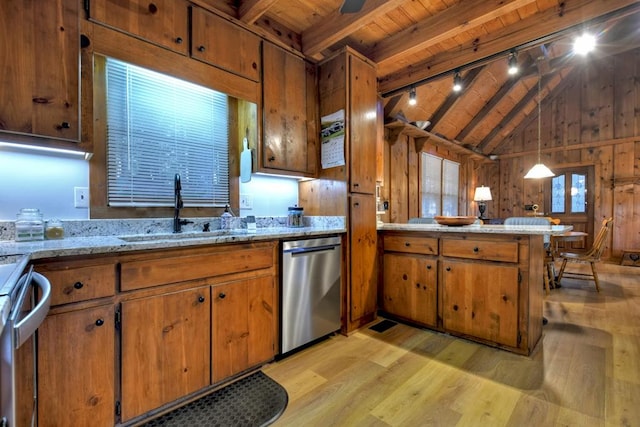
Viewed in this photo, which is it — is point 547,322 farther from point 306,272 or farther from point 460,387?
point 306,272

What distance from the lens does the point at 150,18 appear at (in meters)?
1.79

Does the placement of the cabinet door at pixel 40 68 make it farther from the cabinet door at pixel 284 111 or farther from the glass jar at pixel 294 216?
the glass jar at pixel 294 216

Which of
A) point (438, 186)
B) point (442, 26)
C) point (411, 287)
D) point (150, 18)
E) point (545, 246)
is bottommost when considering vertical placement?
point (411, 287)

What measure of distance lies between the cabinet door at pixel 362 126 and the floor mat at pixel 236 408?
1.61 metres

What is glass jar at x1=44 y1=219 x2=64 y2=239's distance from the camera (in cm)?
161

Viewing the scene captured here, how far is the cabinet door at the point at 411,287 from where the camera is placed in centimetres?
257

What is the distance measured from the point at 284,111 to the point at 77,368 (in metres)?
2.11

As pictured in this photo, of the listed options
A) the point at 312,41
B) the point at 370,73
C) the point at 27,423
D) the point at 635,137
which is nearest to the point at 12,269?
the point at 27,423

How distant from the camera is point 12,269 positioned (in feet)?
2.82

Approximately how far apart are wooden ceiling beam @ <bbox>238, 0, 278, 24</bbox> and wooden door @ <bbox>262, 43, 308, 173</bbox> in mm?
232

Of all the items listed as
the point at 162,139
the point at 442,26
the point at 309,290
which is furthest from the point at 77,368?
the point at 442,26

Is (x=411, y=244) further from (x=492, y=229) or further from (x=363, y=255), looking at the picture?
(x=492, y=229)

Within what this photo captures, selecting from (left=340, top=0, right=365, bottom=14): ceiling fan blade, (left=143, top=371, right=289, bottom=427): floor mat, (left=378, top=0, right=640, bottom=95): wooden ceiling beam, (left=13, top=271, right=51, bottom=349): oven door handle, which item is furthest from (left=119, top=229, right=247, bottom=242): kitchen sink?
(left=378, top=0, right=640, bottom=95): wooden ceiling beam

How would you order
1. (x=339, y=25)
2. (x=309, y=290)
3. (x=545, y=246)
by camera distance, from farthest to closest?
(x=545, y=246)
(x=339, y=25)
(x=309, y=290)
